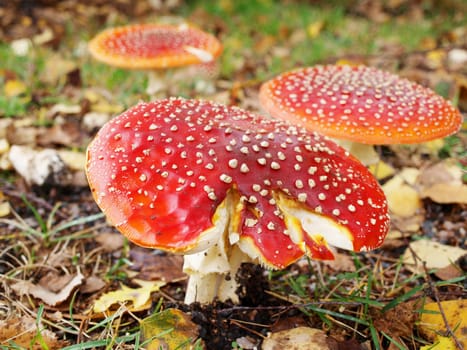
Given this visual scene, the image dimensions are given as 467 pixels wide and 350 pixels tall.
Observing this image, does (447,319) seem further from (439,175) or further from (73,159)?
(73,159)

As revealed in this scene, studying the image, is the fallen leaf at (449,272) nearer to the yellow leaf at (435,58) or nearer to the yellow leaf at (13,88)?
the yellow leaf at (13,88)

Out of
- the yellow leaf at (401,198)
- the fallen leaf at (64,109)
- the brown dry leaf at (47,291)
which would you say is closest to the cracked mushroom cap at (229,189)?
the brown dry leaf at (47,291)

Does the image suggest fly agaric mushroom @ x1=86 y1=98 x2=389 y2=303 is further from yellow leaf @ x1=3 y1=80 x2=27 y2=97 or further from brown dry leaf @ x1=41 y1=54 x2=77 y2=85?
brown dry leaf @ x1=41 y1=54 x2=77 y2=85

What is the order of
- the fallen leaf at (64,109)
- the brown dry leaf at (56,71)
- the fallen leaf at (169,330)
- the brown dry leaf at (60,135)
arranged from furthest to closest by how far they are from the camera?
the brown dry leaf at (56,71) < the fallen leaf at (64,109) < the brown dry leaf at (60,135) < the fallen leaf at (169,330)

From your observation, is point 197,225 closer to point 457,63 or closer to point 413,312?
point 413,312

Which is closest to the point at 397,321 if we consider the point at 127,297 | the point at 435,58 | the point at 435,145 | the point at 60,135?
the point at 127,297

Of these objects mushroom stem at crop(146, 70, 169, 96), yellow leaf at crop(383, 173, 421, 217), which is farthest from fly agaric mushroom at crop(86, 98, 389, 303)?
mushroom stem at crop(146, 70, 169, 96)

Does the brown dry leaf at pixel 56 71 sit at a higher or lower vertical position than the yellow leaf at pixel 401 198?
lower
